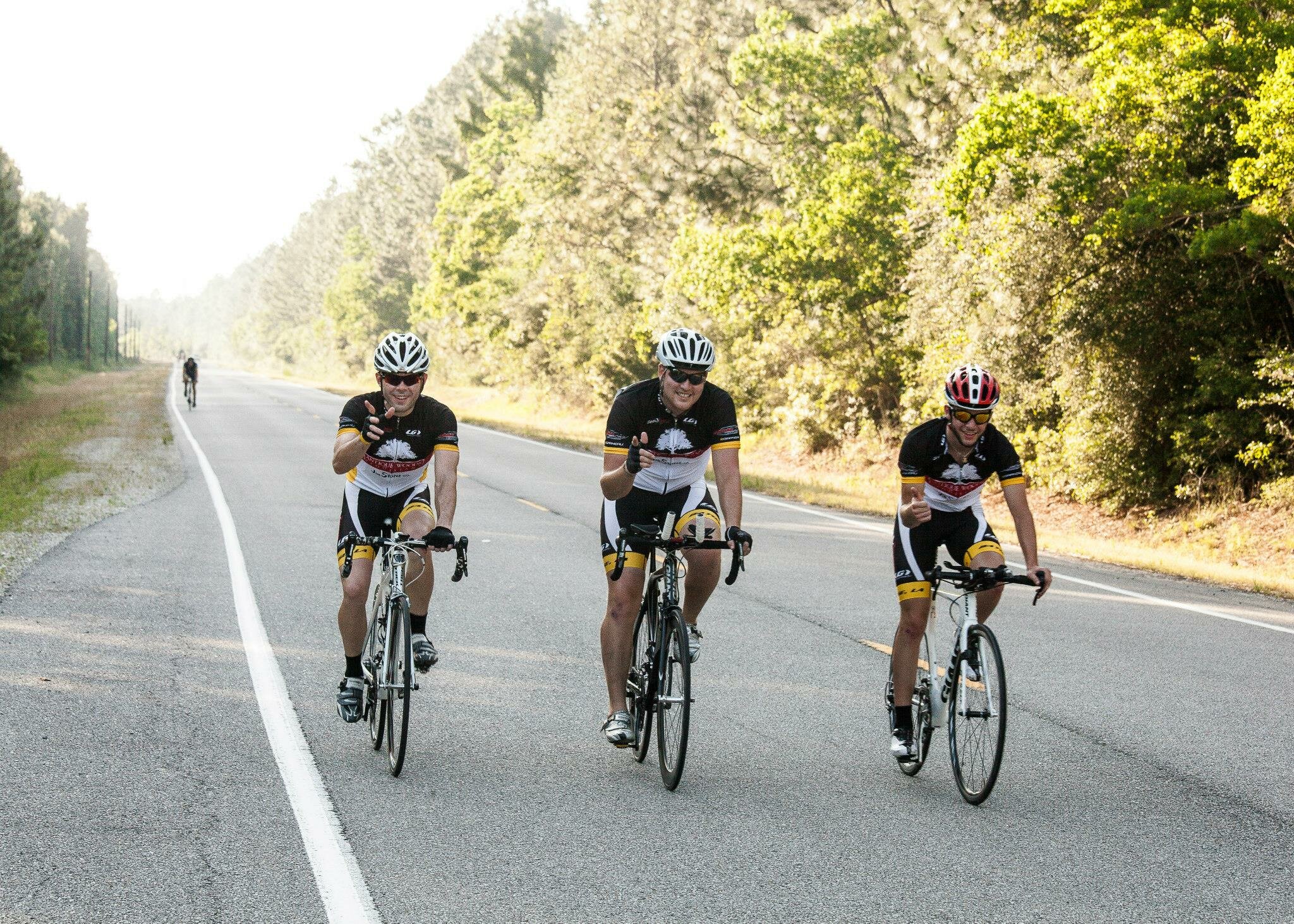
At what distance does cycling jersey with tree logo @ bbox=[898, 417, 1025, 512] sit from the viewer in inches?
243

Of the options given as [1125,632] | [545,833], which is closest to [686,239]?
[1125,632]

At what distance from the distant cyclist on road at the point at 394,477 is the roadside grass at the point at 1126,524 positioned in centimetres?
1014

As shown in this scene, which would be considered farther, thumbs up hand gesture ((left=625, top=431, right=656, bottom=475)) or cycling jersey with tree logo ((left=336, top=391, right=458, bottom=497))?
cycling jersey with tree logo ((left=336, top=391, right=458, bottom=497))

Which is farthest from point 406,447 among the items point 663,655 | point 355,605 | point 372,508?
point 663,655

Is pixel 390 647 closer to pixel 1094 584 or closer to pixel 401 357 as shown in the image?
pixel 401 357

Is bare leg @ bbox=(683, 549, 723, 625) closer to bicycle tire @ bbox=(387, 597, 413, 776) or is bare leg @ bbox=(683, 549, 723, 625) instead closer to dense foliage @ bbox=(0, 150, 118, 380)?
bicycle tire @ bbox=(387, 597, 413, 776)

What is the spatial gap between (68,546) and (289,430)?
20.8m

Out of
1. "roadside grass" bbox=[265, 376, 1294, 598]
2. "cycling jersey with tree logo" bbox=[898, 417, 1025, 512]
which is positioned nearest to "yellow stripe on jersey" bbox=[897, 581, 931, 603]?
"cycling jersey with tree logo" bbox=[898, 417, 1025, 512]

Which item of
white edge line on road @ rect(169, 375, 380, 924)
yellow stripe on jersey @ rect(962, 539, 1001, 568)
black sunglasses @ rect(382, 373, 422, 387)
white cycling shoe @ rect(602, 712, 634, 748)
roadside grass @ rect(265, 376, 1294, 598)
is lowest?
roadside grass @ rect(265, 376, 1294, 598)

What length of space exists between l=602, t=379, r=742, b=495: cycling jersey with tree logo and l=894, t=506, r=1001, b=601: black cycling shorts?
3.14ft

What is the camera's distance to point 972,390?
5883 mm

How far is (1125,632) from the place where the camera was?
33.8 feet

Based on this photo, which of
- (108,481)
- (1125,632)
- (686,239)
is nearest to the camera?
(1125,632)

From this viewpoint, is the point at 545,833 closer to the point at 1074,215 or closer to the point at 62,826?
the point at 62,826
